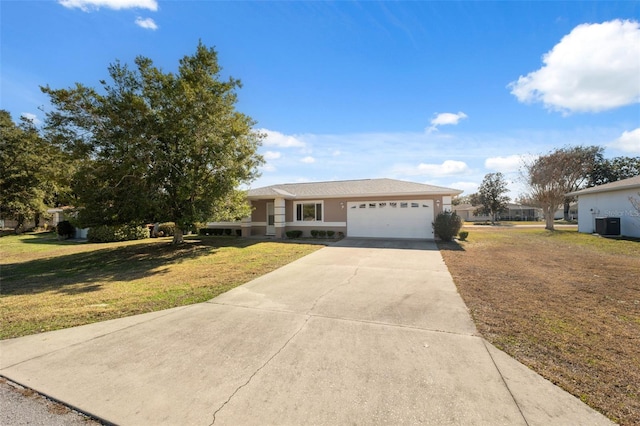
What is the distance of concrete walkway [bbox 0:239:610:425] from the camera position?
241 centimetres

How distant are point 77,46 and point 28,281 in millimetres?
7526

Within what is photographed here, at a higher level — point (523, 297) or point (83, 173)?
point (83, 173)

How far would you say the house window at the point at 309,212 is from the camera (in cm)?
1833

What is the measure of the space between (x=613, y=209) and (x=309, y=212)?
766 inches

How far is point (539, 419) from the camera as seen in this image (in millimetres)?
2326

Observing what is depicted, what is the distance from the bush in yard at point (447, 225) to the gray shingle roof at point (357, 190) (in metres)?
1.41

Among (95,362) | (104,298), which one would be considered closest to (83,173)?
(104,298)

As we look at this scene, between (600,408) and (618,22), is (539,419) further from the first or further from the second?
(618,22)

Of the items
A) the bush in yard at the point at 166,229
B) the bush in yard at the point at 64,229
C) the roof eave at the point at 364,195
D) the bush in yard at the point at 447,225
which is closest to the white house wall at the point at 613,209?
the bush in yard at the point at 447,225

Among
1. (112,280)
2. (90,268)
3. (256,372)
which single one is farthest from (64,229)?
(256,372)

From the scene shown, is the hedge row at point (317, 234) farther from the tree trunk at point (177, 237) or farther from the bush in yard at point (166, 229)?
the bush in yard at point (166, 229)

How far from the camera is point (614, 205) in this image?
1766 cm

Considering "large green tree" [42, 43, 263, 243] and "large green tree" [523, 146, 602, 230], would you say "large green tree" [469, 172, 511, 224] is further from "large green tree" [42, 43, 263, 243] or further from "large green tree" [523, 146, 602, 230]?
"large green tree" [42, 43, 263, 243]

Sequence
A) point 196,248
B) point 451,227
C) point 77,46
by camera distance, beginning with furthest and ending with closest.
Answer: point 451,227
point 196,248
point 77,46
